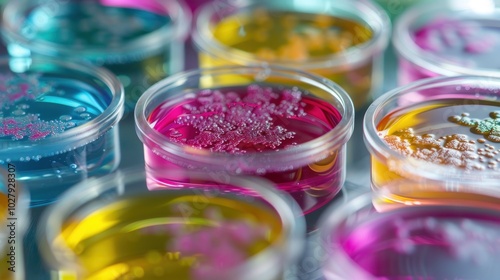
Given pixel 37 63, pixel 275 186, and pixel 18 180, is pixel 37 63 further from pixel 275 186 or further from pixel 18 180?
pixel 275 186

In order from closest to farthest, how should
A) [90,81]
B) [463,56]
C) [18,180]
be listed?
1. [18,180]
2. [90,81]
3. [463,56]

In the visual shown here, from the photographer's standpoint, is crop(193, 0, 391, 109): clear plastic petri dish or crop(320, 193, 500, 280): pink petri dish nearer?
crop(320, 193, 500, 280): pink petri dish

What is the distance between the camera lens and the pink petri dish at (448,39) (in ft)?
5.07

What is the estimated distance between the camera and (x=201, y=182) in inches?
46.6

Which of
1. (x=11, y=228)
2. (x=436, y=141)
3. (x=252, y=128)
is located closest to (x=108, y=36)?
(x=252, y=128)

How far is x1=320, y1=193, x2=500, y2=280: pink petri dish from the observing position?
1090mm

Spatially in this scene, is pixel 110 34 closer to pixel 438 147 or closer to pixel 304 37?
pixel 304 37

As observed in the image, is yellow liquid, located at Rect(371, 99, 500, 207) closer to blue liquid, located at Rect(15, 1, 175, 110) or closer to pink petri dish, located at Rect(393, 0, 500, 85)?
pink petri dish, located at Rect(393, 0, 500, 85)

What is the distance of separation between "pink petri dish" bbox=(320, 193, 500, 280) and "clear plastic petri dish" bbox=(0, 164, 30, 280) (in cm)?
45

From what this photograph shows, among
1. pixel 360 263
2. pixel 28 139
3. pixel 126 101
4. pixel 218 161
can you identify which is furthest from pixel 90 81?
pixel 360 263

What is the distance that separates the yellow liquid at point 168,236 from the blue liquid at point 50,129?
0.18 meters

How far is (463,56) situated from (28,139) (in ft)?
2.93

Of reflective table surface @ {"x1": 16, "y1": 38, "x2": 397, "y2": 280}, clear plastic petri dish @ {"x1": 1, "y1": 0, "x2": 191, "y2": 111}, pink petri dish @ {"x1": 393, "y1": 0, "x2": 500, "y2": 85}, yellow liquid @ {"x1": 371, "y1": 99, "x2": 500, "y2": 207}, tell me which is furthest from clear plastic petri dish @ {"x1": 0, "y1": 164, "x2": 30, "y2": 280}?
pink petri dish @ {"x1": 393, "y1": 0, "x2": 500, "y2": 85}

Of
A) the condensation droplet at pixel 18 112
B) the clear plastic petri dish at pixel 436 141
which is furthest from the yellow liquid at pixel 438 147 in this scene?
the condensation droplet at pixel 18 112
